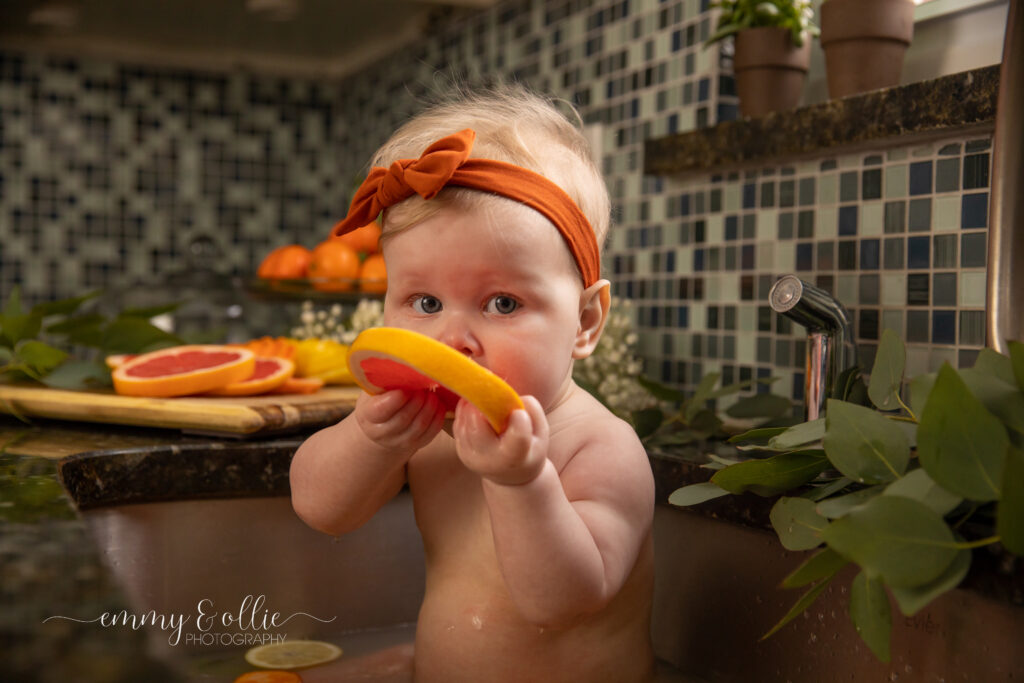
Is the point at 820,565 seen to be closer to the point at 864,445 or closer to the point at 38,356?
the point at 864,445

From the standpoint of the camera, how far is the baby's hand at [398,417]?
730mm

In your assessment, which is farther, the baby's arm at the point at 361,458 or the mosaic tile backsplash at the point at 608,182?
the mosaic tile backsplash at the point at 608,182

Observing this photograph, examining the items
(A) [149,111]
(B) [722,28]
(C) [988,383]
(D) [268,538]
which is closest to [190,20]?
(A) [149,111]

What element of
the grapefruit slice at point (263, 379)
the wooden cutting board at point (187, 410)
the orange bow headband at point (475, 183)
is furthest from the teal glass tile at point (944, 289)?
the grapefruit slice at point (263, 379)

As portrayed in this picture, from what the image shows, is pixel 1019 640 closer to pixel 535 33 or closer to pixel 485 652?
pixel 485 652

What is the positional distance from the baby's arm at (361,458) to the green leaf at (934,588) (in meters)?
0.38

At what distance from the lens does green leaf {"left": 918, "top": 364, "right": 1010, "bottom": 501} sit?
513mm

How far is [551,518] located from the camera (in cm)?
65

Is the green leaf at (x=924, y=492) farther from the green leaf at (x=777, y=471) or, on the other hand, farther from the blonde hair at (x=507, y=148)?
the blonde hair at (x=507, y=148)

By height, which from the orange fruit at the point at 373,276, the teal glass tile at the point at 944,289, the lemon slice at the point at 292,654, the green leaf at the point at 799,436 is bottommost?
the lemon slice at the point at 292,654

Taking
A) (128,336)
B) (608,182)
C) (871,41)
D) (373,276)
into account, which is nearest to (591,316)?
(871,41)

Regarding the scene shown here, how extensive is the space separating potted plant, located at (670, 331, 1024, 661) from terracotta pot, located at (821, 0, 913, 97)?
573 millimetres

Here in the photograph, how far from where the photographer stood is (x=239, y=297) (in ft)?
7.13

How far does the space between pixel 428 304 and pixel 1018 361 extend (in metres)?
0.42
